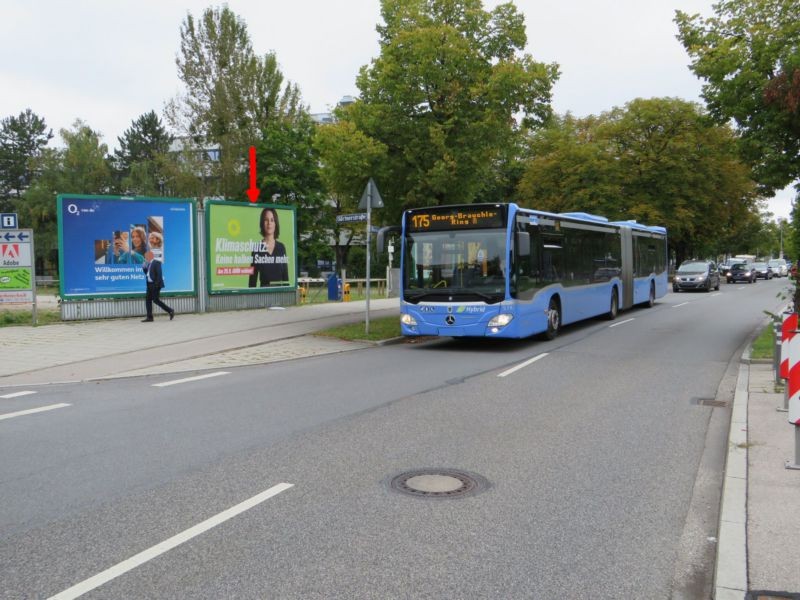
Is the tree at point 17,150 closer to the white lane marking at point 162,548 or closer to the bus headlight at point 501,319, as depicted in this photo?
the bus headlight at point 501,319

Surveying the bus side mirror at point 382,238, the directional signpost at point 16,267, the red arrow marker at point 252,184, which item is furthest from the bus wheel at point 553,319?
the directional signpost at point 16,267

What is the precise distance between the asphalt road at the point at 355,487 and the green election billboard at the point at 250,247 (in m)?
9.85

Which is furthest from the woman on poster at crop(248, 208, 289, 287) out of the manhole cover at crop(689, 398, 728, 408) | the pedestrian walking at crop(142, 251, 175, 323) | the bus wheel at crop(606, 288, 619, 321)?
the manhole cover at crop(689, 398, 728, 408)

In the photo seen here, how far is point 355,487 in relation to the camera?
5.05m

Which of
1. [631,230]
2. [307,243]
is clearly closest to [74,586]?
[631,230]

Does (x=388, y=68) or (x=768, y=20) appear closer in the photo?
(x=768, y=20)

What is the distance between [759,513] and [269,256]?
17.9 meters

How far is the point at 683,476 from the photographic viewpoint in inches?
214

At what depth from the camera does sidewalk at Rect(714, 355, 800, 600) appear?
3488 mm

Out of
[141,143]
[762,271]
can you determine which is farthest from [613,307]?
[141,143]

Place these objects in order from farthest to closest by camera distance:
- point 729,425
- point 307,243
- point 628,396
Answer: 1. point 307,243
2. point 628,396
3. point 729,425

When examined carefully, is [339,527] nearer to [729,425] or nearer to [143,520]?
[143,520]

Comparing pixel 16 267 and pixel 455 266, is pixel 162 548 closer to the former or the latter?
pixel 455 266

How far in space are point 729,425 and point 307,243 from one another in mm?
43754
